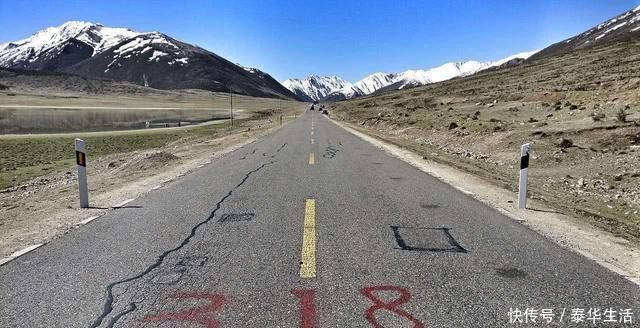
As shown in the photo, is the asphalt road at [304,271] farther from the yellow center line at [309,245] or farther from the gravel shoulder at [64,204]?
the gravel shoulder at [64,204]

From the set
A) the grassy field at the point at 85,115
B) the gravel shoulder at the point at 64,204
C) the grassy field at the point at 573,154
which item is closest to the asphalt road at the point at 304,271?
the gravel shoulder at the point at 64,204

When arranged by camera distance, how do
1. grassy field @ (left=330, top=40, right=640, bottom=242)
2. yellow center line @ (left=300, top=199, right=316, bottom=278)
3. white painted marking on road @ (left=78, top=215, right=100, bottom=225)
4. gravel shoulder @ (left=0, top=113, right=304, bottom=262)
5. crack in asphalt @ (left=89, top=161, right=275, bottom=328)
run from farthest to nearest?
grassy field @ (left=330, top=40, right=640, bottom=242)
white painted marking on road @ (left=78, top=215, right=100, bottom=225)
gravel shoulder @ (left=0, top=113, right=304, bottom=262)
yellow center line @ (left=300, top=199, right=316, bottom=278)
crack in asphalt @ (left=89, top=161, right=275, bottom=328)

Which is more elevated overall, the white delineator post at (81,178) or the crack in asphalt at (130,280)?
the white delineator post at (81,178)

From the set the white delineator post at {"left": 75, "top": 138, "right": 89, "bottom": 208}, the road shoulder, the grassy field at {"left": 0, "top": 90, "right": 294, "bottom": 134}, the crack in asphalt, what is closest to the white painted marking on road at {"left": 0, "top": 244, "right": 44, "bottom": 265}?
the crack in asphalt

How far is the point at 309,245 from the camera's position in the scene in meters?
6.07

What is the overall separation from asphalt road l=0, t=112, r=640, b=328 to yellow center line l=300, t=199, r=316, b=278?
2 cm

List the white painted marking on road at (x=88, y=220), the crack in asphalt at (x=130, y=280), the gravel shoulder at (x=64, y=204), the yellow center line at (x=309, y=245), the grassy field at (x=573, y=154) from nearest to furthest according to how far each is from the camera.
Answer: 1. the crack in asphalt at (x=130, y=280)
2. the yellow center line at (x=309, y=245)
3. the gravel shoulder at (x=64, y=204)
4. the white painted marking on road at (x=88, y=220)
5. the grassy field at (x=573, y=154)

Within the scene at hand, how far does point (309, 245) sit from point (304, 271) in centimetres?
96

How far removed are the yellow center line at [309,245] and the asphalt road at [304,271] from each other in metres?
0.02

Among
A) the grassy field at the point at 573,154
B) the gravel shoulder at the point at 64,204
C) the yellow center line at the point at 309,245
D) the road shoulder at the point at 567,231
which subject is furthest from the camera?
the grassy field at the point at 573,154

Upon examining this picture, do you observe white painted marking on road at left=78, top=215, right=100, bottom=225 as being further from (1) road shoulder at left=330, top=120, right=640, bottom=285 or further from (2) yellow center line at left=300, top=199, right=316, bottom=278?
(1) road shoulder at left=330, top=120, right=640, bottom=285

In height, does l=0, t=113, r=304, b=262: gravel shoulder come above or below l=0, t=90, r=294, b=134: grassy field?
below

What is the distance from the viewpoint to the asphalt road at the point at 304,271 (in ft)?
13.5

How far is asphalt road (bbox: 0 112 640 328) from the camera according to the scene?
411cm
